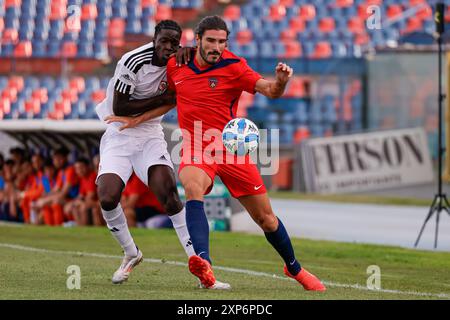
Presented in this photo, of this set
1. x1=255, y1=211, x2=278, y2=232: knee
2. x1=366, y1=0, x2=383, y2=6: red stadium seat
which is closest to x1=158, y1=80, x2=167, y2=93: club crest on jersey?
x1=255, y1=211, x2=278, y2=232: knee

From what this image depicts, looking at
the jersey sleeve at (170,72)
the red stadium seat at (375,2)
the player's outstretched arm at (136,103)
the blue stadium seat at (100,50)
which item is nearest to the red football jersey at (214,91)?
the jersey sleeve at (170,72)

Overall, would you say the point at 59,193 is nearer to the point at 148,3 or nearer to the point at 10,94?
the point at 10,94

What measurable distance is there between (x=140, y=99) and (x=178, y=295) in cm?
207

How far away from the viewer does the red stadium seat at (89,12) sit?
2975 cm

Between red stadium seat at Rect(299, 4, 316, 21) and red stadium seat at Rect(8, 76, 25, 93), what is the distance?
314 inches

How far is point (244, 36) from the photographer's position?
30766mm

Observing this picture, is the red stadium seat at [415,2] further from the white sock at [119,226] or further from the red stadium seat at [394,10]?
the white sock at [119,226]

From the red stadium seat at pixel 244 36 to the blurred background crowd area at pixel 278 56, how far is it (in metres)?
0.03

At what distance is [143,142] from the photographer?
9.30 m

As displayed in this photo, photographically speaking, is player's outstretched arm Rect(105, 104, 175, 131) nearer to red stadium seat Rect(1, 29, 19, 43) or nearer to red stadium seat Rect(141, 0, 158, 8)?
red stadium seat Rect(1, 29, 19, 43)

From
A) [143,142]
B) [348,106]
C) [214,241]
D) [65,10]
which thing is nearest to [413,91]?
[348,106]

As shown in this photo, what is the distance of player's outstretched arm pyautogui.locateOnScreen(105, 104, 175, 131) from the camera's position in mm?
9070

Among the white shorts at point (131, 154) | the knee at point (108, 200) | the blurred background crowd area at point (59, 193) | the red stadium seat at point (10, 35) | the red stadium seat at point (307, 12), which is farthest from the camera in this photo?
the red stadium seat at point (307, 12)
